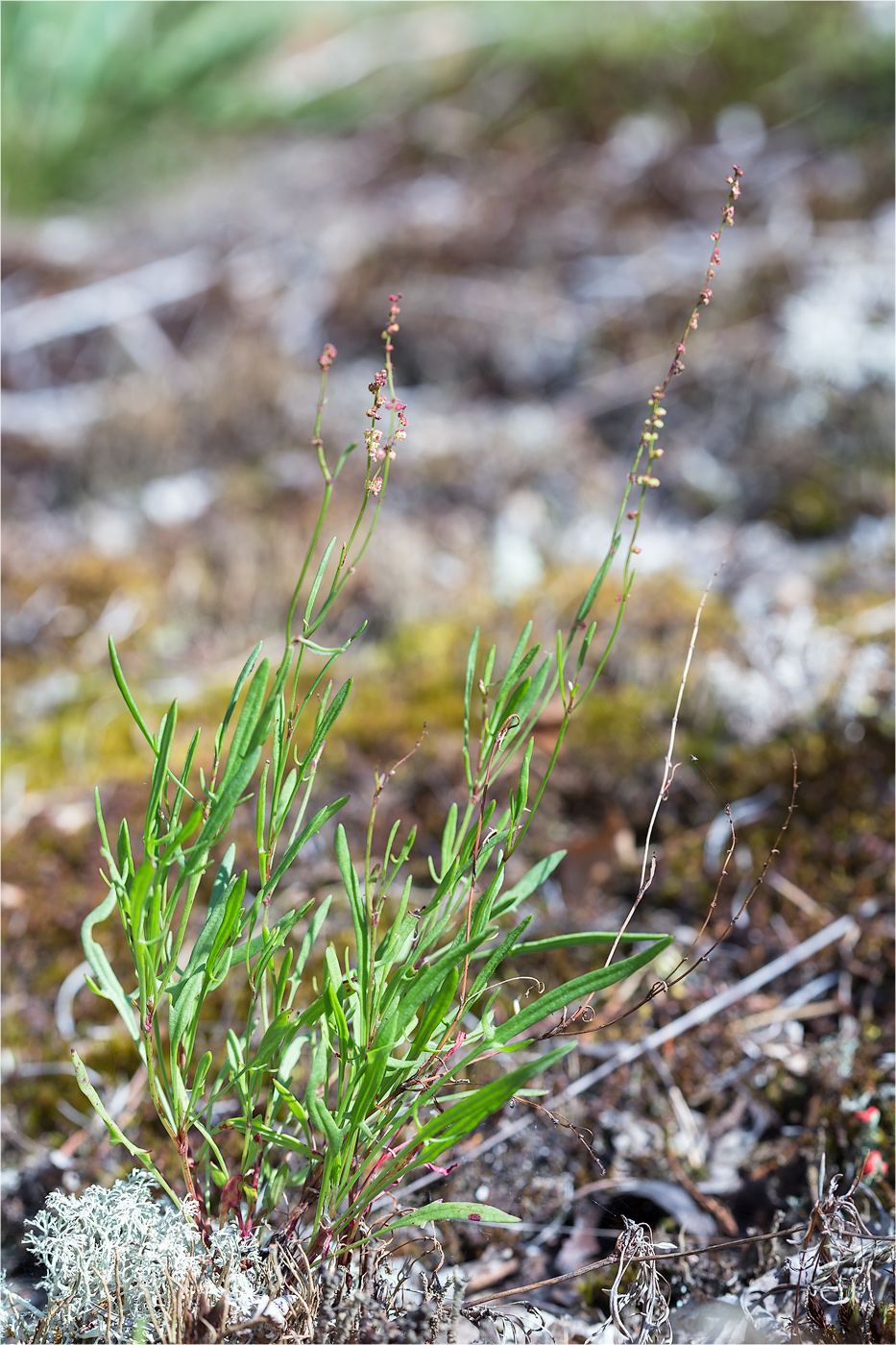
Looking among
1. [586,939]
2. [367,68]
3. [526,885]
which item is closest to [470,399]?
[526,885]

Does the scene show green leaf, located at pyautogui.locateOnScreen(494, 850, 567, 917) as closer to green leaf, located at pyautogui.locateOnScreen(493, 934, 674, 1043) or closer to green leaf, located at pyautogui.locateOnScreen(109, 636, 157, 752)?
green leaf, located at pyautogui.locateOnScreen(493, 934, 674, 1043)

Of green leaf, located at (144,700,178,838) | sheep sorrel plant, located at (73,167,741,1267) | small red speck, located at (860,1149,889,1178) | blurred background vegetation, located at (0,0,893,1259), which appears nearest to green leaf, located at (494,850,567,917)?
sheep sorrel plant, located at (73,167,741,1267)

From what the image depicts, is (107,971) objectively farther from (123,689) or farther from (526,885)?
(526,885)

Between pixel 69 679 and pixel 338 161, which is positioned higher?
pixel 338 161

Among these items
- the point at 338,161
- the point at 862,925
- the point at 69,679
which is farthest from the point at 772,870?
the point at 338,161

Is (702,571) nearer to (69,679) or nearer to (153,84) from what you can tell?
(69,679)
